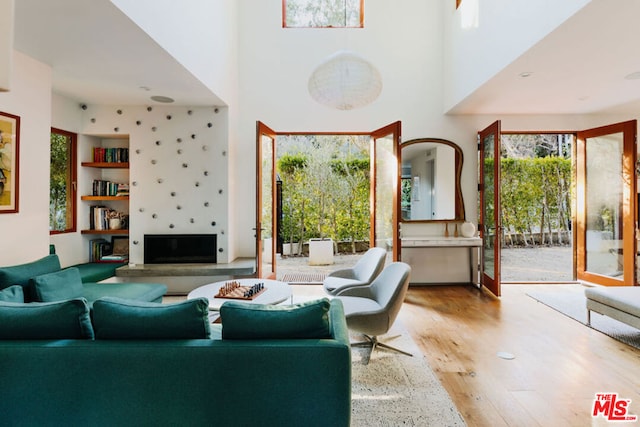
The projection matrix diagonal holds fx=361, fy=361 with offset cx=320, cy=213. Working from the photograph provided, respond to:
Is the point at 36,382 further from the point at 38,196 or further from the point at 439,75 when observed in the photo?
the point at 439,75

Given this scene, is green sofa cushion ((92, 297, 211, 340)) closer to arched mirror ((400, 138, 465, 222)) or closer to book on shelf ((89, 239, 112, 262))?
book on shelf ((89, 239, 112, 262))

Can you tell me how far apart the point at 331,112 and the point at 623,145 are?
4.10 metres

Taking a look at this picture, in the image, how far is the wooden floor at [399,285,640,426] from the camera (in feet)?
7.48

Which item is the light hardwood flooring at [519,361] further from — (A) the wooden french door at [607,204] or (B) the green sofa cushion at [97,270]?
(B) the green sofa cushion at [97,270]

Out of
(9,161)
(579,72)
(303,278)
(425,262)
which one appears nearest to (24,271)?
(9,161)

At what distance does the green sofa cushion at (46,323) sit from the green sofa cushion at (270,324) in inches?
27.2

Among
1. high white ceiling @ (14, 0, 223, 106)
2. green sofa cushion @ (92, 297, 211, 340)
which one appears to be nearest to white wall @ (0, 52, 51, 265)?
high white ceiling @ (14, 0, 223, 106)

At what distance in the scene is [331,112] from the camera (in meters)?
5.43

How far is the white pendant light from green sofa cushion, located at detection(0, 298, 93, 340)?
2345 millimetres

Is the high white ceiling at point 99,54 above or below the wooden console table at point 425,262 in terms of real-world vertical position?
above

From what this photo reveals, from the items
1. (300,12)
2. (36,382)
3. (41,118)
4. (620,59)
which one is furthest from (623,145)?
(41,118)

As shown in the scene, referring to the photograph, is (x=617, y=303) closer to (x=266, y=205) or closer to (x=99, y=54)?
(x=266, y=205)

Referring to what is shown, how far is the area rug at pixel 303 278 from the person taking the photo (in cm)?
561

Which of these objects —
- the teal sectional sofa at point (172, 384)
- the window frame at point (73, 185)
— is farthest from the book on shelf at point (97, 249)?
the teal sectional sofa at point (172, 384)
